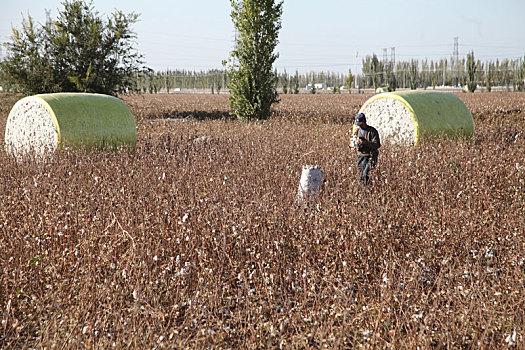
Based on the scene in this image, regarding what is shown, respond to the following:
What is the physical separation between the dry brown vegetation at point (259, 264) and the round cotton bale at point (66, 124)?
1.72m

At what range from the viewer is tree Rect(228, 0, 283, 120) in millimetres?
14641

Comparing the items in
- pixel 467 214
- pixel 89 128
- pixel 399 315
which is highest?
pixel 89 128

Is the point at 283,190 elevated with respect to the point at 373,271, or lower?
elevated

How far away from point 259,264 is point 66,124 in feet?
19.3

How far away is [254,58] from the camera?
14.9m

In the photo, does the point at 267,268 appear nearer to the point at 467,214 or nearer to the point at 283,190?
the point at 283,190

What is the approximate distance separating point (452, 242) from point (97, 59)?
14.1 metres

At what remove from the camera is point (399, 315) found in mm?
2982

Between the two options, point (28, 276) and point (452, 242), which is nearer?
point (28, 276)

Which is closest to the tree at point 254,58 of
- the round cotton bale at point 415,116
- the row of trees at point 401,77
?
the round cotton bale at point 415,116

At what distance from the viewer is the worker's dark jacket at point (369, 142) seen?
5.94 metres

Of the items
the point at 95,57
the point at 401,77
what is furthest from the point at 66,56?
the point at 401,77

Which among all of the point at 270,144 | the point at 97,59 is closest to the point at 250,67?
the point at 97,59

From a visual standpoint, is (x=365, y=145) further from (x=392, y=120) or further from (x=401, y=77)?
(x=401, y=77)
